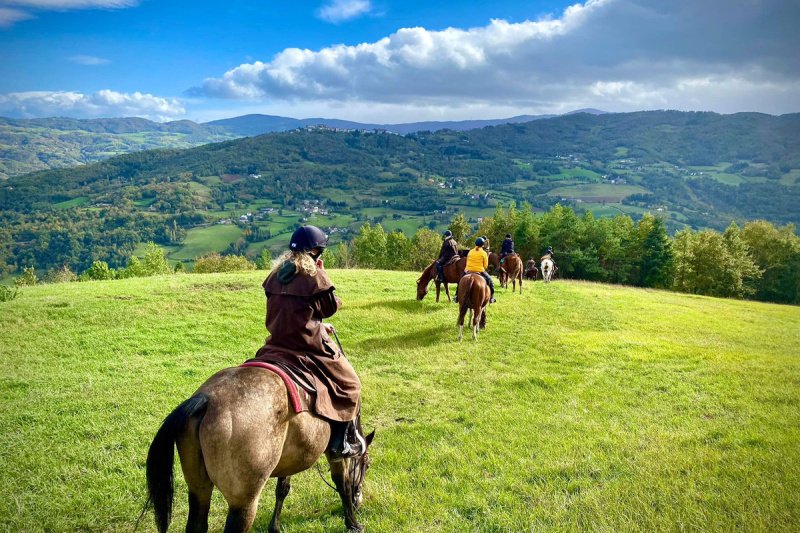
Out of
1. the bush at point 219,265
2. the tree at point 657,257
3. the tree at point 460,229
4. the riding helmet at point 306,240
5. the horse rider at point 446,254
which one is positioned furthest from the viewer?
the tree at point 460,229

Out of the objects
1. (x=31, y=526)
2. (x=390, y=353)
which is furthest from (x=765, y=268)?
(x=31, y=526)

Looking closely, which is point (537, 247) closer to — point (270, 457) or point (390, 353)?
point (390, 353)

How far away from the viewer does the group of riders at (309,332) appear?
4992 millimetres

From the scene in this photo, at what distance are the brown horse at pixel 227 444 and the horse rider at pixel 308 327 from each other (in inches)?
22.0

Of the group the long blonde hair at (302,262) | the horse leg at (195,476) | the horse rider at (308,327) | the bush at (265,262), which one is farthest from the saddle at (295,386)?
the bush at (265,262)

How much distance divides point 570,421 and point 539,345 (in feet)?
20.5

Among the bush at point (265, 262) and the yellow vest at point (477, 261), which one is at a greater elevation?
the yellow vest at point (477, 261)

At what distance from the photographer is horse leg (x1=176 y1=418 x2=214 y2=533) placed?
374cm

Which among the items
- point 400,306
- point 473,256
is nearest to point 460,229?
point 400,306

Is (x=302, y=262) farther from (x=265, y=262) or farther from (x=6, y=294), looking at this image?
(x=265, y=262)

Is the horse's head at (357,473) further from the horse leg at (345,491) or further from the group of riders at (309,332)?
the group of riders at (309,332)

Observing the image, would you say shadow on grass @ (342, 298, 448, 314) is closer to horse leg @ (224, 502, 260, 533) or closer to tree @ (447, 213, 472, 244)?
horse leg @ (224, 502, 260, 533)

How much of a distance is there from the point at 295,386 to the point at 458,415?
548 cm

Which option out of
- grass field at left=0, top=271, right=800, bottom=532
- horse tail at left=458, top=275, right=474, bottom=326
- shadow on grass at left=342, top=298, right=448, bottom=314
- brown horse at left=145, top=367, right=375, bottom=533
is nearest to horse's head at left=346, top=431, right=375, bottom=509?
grass field at left=0, top=271, right=800, bottom=532
